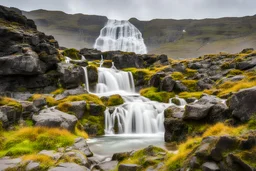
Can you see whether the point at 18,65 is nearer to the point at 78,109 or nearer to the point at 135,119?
the point at 78,109

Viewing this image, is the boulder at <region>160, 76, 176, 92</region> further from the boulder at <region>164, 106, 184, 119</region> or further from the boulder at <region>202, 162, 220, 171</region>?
the boulder at <region>202, 162, 220, 171</region>

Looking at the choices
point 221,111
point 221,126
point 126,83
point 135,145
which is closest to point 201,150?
point 221,126

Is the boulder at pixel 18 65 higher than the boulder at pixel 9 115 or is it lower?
higher

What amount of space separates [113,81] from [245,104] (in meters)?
34.0

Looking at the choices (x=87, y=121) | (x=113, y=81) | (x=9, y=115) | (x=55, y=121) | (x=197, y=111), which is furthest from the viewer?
(x=113, y=81)

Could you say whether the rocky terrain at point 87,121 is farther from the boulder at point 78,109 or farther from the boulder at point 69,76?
the boulder at point 69,76

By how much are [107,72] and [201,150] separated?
1535 inches

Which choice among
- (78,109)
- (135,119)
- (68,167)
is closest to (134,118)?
(135,119)

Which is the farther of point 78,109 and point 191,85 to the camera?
point 191,85

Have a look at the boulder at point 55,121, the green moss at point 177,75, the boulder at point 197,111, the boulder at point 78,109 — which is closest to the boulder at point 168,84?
the green moss at point 177,75

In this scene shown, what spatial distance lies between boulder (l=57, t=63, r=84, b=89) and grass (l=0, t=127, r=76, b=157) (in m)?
22.2

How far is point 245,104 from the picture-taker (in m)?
12.2

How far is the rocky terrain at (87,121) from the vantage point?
8.58 meters

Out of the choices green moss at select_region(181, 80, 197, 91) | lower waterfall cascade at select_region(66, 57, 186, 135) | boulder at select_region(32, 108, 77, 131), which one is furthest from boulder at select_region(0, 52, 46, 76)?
green moss at select_region(181, 80, 197, 91)
